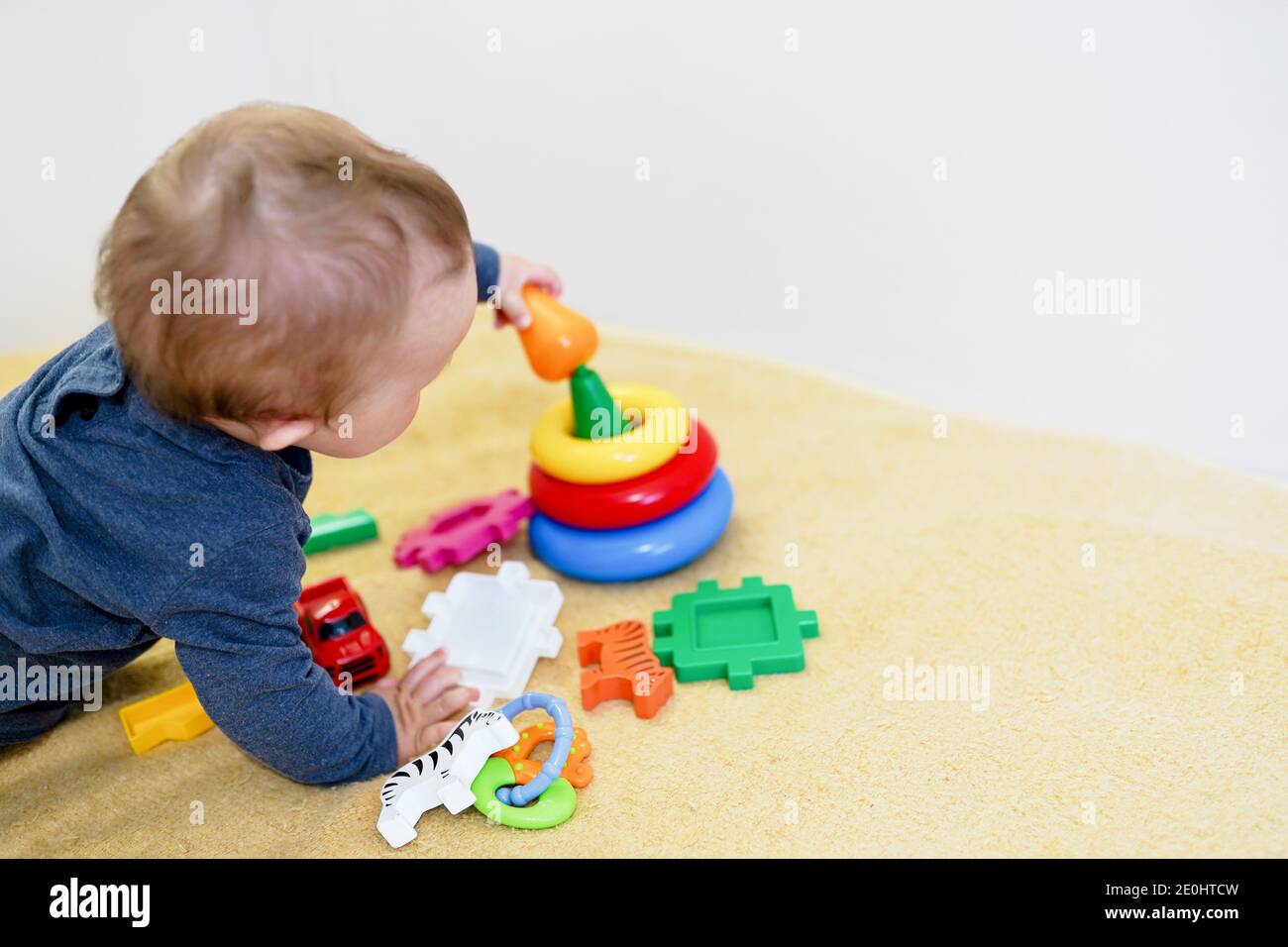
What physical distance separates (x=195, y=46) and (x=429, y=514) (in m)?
0.79

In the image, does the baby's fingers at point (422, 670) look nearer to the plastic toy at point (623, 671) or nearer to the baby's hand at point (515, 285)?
the plastic toy at point (623, 671)

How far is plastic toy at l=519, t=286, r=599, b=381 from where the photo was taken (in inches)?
44.6

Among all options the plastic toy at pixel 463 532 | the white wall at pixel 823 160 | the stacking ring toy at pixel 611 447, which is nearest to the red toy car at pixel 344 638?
the plastic toy at pixel 463 532

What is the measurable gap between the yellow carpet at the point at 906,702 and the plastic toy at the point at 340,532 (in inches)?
0.6

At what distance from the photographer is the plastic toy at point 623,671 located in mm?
953

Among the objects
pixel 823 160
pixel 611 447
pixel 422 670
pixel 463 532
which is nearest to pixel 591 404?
pixel 611 447

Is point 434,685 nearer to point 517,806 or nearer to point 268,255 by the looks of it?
point 517,806

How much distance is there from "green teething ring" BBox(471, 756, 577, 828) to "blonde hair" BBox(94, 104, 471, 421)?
319mm

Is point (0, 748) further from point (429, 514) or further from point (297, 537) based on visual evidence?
point (429, 514)

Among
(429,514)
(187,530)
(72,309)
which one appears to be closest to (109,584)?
(187,530)

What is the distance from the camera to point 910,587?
1.08 m

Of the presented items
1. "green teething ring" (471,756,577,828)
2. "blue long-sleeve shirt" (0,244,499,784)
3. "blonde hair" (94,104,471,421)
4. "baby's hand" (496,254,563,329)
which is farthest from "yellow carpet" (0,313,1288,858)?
"blonde hair" (94,104,471,421)

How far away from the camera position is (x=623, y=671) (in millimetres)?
976

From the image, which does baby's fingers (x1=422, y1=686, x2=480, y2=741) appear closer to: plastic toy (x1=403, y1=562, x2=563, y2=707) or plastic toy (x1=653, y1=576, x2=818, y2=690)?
plastic toy (x1=403, y1=562, x2=563, y2=707)
